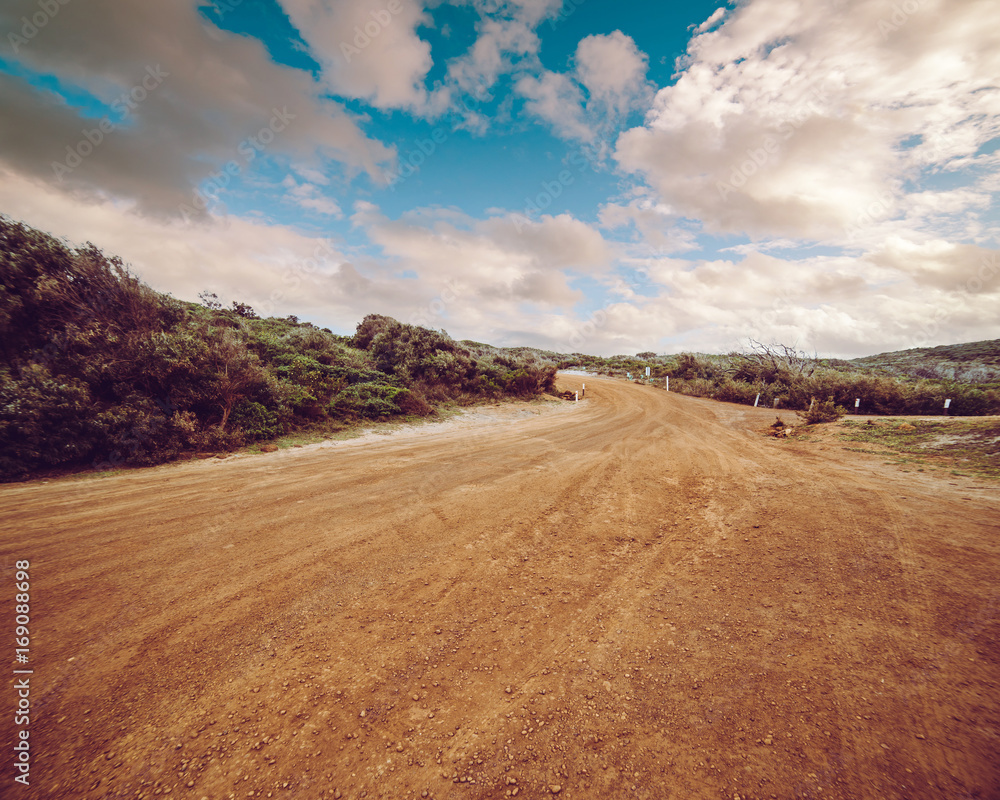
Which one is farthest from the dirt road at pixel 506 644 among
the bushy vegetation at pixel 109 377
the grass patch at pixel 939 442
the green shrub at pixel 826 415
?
the green shrub at pixel 826 415

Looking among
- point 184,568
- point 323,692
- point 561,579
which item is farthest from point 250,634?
point 561,579

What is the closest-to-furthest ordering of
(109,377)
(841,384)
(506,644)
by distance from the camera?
(506,644), (109,377), (841,384)

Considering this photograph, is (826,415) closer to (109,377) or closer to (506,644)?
(506,644)

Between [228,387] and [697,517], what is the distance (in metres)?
10.1

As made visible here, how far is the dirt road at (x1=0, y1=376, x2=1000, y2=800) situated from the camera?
1854 mm

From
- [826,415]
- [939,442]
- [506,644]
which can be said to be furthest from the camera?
[826,415]

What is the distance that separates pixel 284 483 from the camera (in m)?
6.07

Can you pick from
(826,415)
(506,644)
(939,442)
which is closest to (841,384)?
(826,415)

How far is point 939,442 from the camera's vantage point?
7.80 meters

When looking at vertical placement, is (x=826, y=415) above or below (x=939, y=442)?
above

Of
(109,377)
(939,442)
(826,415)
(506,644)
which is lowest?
(506,644)

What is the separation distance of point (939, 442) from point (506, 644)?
11.1m

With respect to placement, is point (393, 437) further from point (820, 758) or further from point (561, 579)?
point (820, 758)

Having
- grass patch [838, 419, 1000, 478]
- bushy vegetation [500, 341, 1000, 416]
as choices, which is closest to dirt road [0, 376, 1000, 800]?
grass patch [838, 419, 1000, 478]
